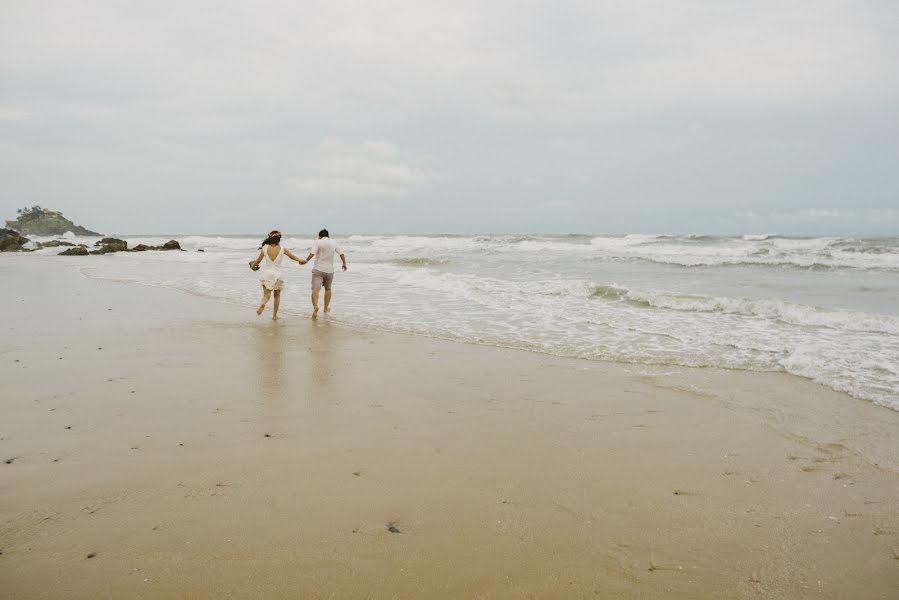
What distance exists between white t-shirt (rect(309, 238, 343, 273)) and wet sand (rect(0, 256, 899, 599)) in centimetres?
503

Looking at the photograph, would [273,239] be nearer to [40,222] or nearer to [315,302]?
[315,302]

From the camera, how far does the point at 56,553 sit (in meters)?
2.51

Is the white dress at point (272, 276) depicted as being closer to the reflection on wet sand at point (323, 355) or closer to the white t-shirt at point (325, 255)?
the white t-shirt at point (325, 255)

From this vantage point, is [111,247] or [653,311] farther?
[111,247]

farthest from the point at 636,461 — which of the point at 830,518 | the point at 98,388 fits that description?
the point at 98,388

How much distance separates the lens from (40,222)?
69.9 m

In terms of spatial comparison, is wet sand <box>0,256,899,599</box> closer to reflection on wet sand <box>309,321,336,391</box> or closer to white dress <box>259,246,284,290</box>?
reflection on wet sand <box>309,321,336,391</box>

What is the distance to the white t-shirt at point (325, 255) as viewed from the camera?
1104cm

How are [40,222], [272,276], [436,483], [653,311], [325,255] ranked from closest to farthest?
[436,483] → [272,276] → [653,311] → [325,255] → [40,222]

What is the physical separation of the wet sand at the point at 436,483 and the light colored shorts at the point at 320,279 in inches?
187

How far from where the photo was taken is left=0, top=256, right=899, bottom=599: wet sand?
7.97ft

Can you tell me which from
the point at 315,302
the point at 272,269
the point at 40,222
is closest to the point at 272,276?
the point at 272,269

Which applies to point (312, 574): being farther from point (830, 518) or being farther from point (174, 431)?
point (830, 518)

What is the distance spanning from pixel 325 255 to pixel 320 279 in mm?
612
